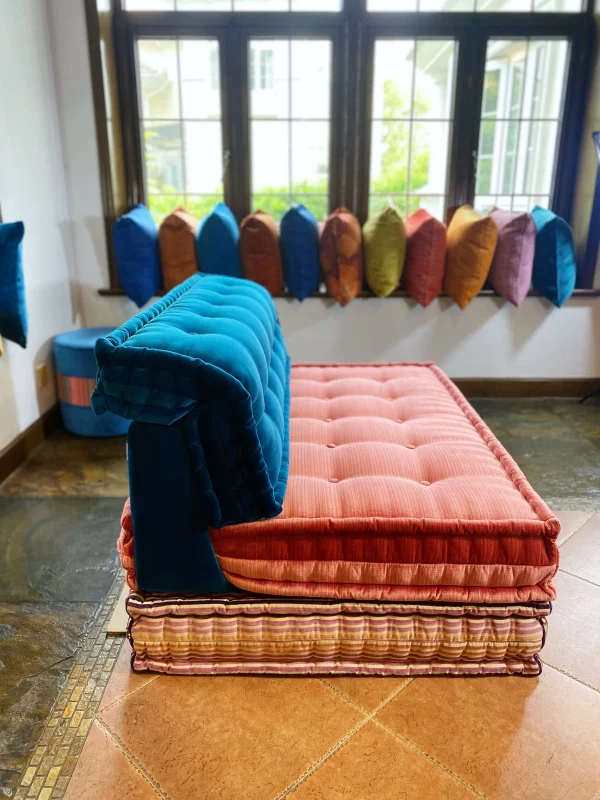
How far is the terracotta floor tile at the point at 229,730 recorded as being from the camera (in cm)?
138

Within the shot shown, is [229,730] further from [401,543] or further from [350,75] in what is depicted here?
[350,75]

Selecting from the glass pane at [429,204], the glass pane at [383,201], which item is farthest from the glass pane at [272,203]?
the glass pane at [429,204]

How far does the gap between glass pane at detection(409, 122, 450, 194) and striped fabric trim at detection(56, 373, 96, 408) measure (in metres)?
2.16

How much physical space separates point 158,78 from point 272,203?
3.02 feet

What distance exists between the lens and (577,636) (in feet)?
5.98

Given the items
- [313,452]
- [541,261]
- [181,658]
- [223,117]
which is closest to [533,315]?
[541,261]

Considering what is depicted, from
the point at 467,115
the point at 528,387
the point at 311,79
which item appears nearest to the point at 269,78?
the point at 311,79

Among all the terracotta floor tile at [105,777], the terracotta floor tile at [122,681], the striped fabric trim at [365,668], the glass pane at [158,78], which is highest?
the glass pane at [158,78]

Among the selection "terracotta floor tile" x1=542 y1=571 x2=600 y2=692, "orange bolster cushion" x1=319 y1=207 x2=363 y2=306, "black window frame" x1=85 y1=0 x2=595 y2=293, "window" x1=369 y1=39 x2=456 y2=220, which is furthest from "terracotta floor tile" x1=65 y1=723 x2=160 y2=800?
"window" x1=369 y1=39 x2=456 y2=220

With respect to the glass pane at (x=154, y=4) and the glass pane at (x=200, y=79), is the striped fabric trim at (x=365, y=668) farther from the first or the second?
the glass pane at (x=154, y=4)

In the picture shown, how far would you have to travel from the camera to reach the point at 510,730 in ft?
4.94

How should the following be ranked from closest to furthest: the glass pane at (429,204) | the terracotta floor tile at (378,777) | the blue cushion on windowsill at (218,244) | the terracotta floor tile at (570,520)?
1. the terracotta floor tile at (378,777)
2. the terracotta floor tile at (570,520)
3. the blue cushion on windowsill at (218,244)
4. the glass pane at (429,204)

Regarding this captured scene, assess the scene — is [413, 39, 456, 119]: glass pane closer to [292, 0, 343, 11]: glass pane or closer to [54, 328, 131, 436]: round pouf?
[292, 0, 343, 11]: glass pane

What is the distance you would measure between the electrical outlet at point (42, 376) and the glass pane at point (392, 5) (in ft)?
8.50
